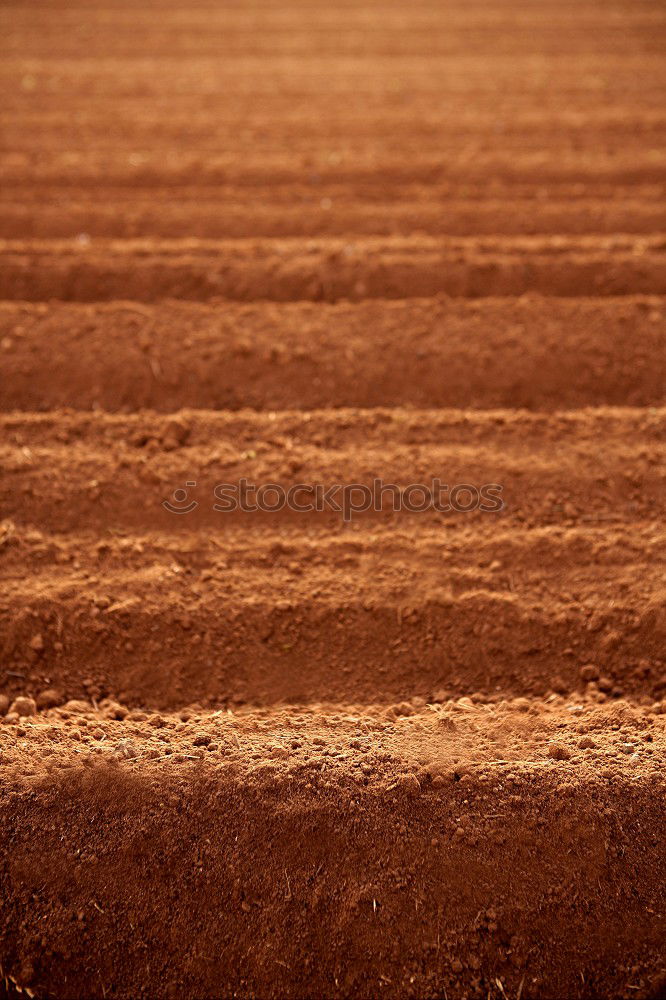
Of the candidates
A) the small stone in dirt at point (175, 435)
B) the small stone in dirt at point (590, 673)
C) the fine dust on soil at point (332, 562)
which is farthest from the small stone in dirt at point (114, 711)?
the small stone in dirt at point (590, 673)

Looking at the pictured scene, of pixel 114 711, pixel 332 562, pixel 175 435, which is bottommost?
pixel 114 711

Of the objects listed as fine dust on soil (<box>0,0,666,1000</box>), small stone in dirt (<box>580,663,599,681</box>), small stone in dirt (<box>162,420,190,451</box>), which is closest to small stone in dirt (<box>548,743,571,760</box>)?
fine dust on soil (<box>0,0,666,1000</box>)

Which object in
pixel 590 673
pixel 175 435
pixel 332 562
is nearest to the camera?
pixel 590 673

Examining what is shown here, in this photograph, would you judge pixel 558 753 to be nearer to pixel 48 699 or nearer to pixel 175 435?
pixel 48 699

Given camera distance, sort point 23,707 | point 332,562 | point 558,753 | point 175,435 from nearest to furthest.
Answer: point 558,753, point 23,707, point 332,562, point 175,435

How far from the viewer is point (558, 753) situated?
7.67 feet

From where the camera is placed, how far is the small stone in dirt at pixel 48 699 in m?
2.61

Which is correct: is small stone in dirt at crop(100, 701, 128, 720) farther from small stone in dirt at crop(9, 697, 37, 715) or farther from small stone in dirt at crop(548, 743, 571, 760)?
small stone in dirt at crop(548, 743, 571, 760)

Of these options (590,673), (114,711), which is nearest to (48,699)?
(114,711)

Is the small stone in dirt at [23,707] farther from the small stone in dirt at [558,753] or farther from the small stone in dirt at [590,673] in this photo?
the small stone in dirt at [590,673]

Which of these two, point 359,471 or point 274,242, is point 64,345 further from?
point 359,471

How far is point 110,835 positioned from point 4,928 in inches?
14.0

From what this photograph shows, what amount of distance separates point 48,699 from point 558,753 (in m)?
1.76

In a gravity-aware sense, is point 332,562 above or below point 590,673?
above
